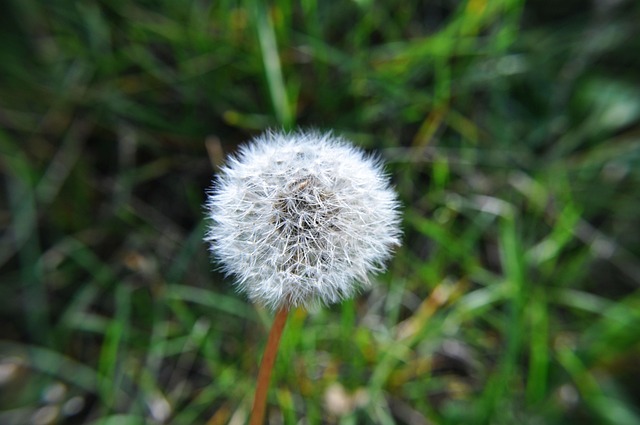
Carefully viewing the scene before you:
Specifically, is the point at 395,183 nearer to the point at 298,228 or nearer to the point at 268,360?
the point at 298,228

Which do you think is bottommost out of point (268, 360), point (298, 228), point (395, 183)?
point (268, 360)

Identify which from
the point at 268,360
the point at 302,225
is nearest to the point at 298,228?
the point at 302,225

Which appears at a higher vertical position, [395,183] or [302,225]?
[395,183]

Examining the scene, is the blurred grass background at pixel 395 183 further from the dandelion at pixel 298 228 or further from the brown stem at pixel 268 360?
the dandelion at pixel 298 228

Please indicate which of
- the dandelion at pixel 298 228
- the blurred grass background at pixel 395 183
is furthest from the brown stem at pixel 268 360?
the blurred grass background at pixel 395 183

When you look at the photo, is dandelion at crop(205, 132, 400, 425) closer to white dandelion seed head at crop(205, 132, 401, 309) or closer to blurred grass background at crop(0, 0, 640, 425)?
white dandelion seed head at crop(205, 132, 401, 309)

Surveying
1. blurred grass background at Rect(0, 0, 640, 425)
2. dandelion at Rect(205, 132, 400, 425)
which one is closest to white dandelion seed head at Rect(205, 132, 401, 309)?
dandelion at Rect(205, 132, 400, 425)

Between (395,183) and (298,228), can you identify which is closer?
(298,228)
